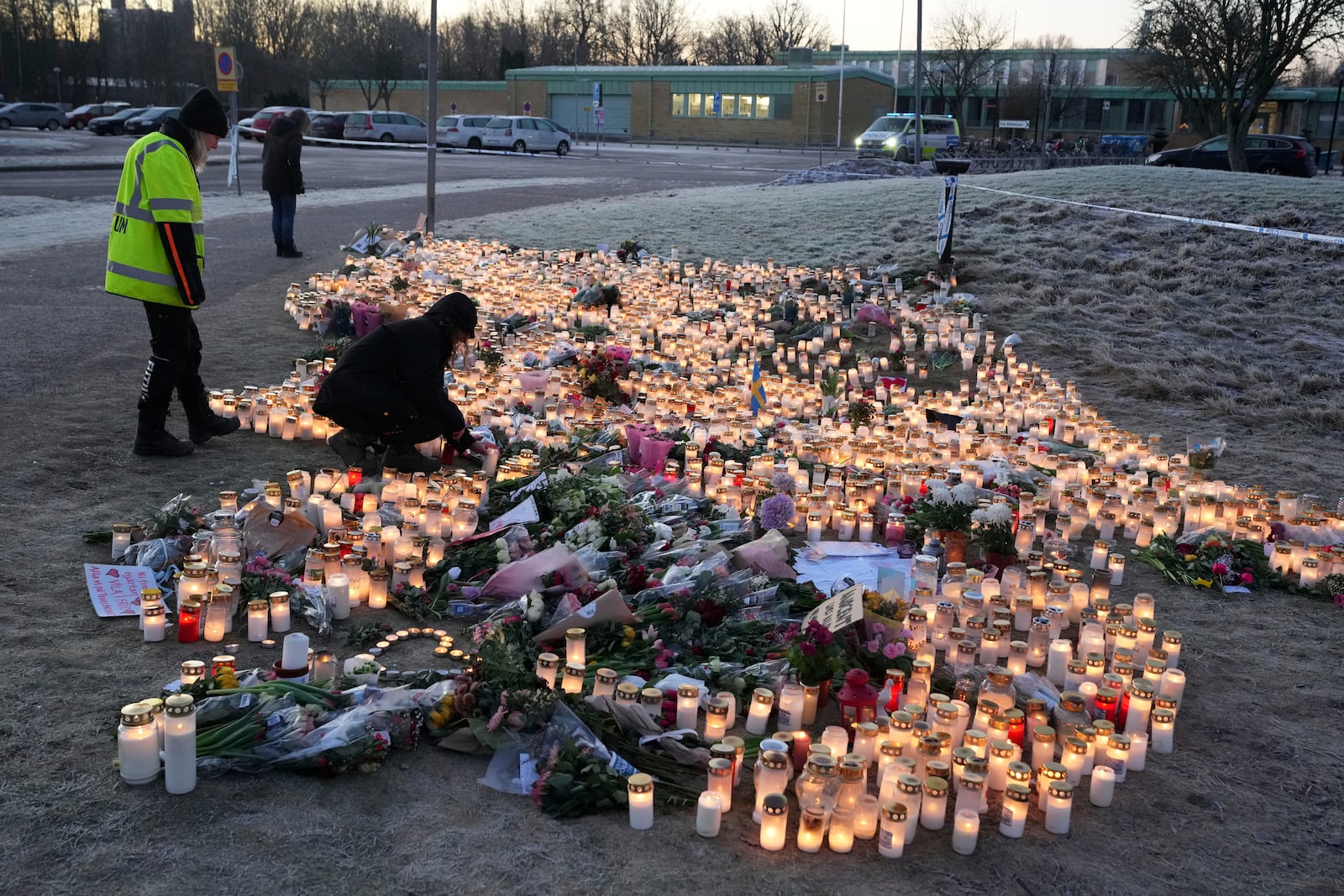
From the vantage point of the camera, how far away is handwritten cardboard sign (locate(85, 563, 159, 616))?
4.72m

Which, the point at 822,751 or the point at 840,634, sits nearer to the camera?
the point at 822,751

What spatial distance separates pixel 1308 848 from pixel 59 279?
40.3 feet

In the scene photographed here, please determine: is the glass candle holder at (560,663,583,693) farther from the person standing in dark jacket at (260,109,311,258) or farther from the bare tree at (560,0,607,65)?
the bare tree at (560,0,607,65)

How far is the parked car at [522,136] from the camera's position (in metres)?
41.2

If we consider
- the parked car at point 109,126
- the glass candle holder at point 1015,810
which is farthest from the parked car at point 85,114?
the glass candle holder at point 1015,810

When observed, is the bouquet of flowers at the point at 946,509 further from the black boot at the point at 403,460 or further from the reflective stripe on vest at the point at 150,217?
the reflective stripe on vest at the point at 150,217

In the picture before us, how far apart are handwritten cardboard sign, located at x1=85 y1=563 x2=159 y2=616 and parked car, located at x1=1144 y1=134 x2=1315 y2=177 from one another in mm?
27505

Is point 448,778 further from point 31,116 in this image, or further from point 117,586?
point 31,116

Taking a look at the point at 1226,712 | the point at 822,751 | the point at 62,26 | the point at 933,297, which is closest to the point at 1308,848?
the point at 1226,712

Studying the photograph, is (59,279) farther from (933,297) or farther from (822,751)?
(822,751)

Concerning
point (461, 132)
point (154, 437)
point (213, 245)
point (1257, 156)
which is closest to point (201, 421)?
point (154, 437)

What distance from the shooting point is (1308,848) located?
364 cm

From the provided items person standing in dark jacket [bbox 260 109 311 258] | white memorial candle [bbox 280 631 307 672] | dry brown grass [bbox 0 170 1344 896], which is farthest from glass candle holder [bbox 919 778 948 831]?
person standing in dark jacket [bbox 260 109 311 258]

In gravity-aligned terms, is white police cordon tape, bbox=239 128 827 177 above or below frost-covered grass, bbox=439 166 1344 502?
above
